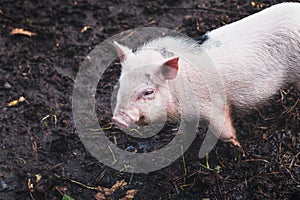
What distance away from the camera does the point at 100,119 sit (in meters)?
3.46

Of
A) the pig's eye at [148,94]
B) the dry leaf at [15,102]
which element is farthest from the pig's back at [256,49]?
the dry leaf at [15,102]

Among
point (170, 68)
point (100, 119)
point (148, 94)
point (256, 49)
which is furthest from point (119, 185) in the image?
point (256, 49)

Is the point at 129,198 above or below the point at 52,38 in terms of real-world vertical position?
below

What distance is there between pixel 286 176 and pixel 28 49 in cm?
224

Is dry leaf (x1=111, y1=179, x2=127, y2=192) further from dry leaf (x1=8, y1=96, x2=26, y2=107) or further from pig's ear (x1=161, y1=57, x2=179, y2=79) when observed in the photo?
dry leaf (x1=8, y1=96, x2=26, y2=107)

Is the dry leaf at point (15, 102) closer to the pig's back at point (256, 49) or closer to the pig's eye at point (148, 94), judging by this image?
the pig's eye at point (148, 94)

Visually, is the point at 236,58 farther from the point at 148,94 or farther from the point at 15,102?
the point at 15,102

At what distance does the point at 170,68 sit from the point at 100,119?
3.34 feet

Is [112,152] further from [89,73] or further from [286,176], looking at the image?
[286,176]

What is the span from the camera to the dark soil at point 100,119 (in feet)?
9.89

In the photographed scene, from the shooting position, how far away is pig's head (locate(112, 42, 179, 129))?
261 centimetres

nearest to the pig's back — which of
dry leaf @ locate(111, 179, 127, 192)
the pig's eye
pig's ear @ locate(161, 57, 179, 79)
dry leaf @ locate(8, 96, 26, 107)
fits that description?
pig's ear @ locate(161, 57, 179, 79)

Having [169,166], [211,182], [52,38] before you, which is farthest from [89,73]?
[211,182]

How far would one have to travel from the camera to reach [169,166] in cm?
314
